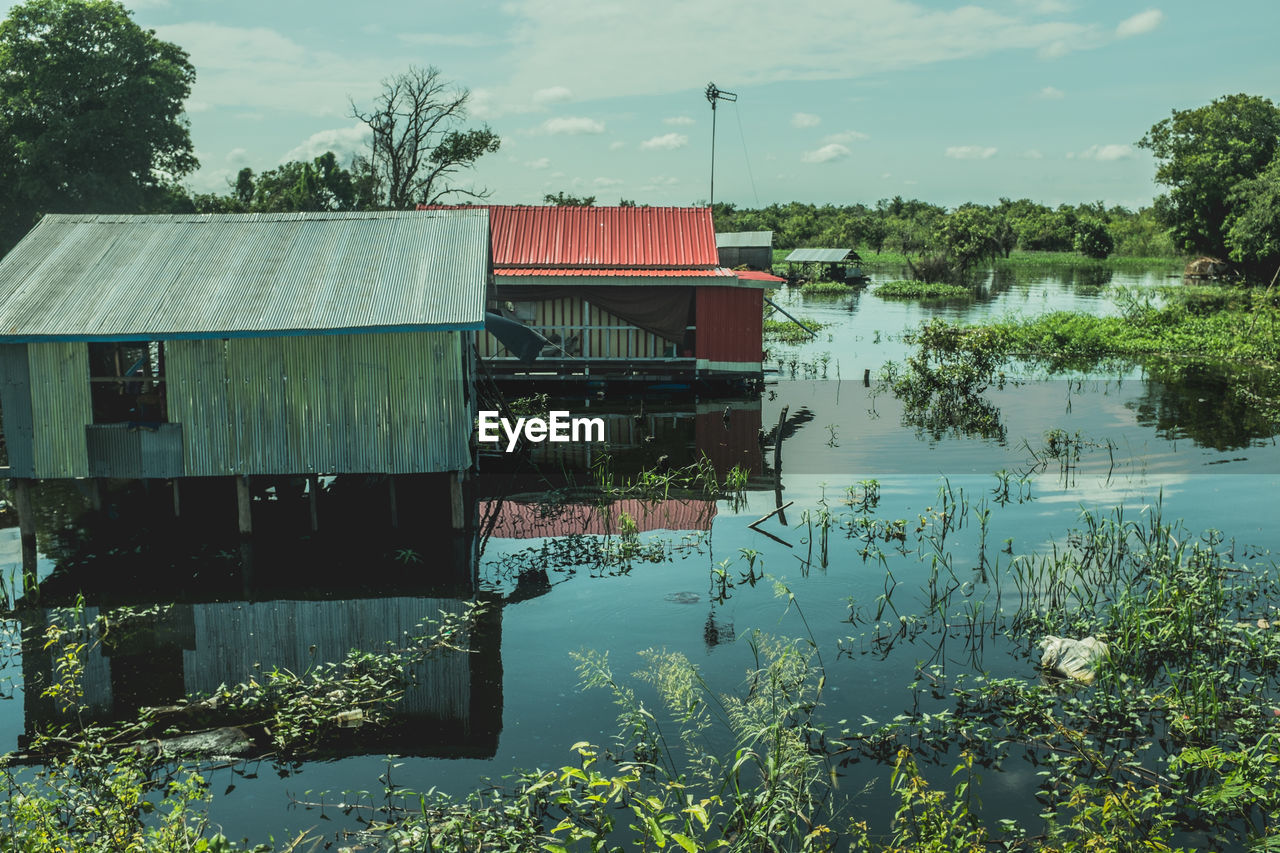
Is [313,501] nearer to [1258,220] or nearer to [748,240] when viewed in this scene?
[748,240]

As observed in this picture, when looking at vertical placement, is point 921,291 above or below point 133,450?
above

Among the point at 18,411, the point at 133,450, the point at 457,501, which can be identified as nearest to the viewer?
the point at 18,411

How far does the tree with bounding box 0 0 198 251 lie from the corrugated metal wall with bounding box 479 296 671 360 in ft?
80.2

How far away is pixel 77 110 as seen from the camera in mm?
41438

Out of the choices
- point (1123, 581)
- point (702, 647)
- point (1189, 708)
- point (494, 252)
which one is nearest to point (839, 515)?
point (1123, 581)

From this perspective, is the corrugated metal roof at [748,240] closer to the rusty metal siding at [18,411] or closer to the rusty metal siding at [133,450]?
the rusty metal siding at [133,450]

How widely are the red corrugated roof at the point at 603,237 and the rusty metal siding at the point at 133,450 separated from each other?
1400 cm

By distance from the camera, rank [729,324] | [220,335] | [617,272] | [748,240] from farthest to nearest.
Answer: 1. [748,240]
2. [617,272]
3. [729,324]
4. [220,335]

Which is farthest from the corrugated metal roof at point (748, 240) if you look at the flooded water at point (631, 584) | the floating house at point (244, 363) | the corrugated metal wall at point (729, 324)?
the floating house at point (244, 363)

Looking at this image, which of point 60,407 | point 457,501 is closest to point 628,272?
point 457,501

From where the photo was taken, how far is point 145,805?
7301 millimetres

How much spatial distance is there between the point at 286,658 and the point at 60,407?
6.07 metres

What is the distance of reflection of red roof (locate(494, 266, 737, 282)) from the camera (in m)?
26.2

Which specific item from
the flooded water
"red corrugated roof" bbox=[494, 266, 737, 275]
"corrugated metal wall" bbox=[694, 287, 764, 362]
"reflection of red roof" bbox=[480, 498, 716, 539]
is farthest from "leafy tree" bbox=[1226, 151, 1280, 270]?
"reflection of red roof" bbox=[480, 498, 716, 539]
